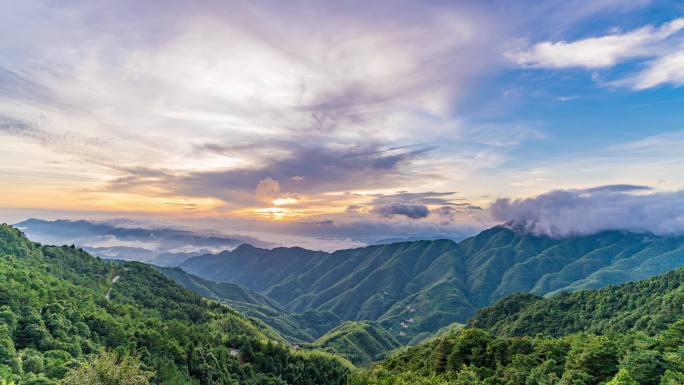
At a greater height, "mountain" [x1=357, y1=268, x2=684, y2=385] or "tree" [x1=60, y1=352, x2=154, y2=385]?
"tree" [x1=60, y1=352, x2=154, y2=385]

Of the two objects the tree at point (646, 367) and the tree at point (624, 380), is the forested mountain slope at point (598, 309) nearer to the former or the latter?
the tree at point (646, 367)

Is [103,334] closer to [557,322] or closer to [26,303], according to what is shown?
[26,303]

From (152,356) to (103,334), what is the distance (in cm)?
1145

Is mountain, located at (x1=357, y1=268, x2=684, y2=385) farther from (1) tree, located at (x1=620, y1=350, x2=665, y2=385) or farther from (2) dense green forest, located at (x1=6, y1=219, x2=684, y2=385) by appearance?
(2) dense green forest, located at (x1=6, y1=219, x2=684, y2=385)

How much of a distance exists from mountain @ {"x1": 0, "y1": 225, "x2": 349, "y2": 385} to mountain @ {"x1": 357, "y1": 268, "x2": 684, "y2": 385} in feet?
118

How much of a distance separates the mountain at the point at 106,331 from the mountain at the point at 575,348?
118ft

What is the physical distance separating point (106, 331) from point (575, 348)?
93.5m

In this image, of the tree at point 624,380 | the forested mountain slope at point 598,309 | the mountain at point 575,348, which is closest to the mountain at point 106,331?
the mountain at point 575,348

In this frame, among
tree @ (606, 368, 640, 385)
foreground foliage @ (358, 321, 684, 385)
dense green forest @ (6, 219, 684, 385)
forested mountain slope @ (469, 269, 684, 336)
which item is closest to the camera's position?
tree @ (606, 368, 640, 385)

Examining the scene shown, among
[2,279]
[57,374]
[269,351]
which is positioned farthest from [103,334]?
[269,351]

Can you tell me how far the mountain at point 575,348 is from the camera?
5119cm

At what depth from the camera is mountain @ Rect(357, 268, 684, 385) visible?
51188 mm

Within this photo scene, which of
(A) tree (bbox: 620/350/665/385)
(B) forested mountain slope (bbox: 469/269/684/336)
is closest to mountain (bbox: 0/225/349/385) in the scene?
(A) tree (bbox: 620/350/665/385)

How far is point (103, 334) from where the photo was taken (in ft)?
273
